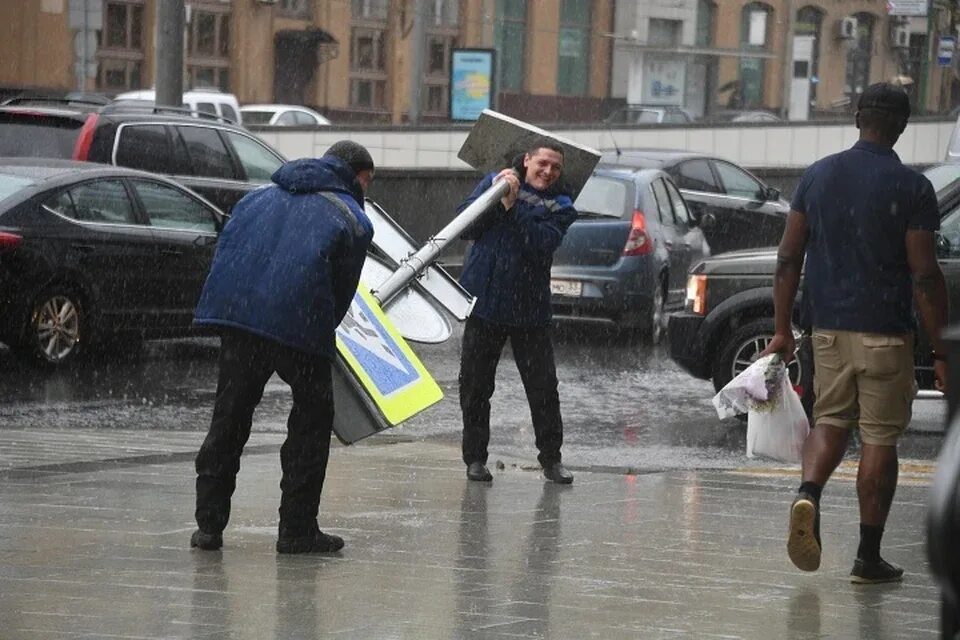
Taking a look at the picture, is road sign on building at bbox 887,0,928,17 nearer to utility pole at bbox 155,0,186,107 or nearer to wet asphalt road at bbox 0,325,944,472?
utility pole at bbox 155,0,186,107

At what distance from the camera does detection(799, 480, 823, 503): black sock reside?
24.3 ft

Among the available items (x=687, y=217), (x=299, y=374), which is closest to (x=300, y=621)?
(x=299, y=374)

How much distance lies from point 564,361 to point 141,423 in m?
5.14

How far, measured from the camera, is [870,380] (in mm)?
7492

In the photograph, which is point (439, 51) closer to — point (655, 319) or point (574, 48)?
point (574, 48)

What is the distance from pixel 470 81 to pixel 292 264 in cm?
3413

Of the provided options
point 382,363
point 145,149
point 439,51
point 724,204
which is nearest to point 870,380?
point 382,363

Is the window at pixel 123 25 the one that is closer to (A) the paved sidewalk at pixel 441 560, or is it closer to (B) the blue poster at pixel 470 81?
(B) the blue poster at pixel 470 81

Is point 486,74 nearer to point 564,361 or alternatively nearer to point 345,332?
point 564,361

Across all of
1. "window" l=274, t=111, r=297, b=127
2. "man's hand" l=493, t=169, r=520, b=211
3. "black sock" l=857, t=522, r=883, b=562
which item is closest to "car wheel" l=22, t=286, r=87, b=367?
"man's hand" l=493, t=169, r=520, b=211

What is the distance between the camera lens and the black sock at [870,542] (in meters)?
7.40

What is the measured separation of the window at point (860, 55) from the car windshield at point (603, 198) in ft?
137

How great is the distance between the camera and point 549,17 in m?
55.5

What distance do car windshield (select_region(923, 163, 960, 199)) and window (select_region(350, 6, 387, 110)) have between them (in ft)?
124
